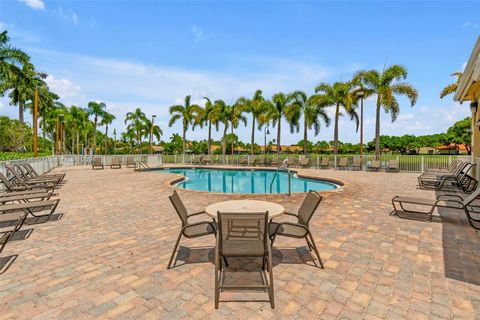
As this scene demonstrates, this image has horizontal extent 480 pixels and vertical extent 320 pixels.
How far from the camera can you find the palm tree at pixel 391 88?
18.7 meters

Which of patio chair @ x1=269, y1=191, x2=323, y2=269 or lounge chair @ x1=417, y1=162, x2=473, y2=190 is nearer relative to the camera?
patio chair @ x1=269, y1=191, x2=323, y2=269

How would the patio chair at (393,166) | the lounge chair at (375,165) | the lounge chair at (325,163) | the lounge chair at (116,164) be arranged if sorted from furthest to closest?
the lounge chair at (116,164), the lounge chair at (325,163), the lounge chair at (375,165), the patio chair at (393,166)

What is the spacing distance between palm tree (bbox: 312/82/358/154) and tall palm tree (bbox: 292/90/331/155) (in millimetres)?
1058

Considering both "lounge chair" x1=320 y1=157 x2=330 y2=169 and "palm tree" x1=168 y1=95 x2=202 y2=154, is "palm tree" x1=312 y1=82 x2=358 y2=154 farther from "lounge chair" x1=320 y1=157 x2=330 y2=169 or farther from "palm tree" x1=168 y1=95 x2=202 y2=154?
"palm tree" x1=168 y1=95 x2=202 y2=154

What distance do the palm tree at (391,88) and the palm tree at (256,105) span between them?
33.6 feet

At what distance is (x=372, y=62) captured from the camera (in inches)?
779

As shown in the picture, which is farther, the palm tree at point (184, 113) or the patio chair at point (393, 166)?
the palm tree at point (184, 113)

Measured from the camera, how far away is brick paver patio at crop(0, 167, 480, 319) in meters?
2.31

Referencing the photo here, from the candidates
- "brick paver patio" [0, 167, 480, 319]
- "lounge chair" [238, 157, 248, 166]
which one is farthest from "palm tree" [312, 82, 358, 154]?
"brick paver patio" [0, 167, 480, 319]

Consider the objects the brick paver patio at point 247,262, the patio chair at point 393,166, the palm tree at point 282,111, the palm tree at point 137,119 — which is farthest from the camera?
the palm tree at point 137,119

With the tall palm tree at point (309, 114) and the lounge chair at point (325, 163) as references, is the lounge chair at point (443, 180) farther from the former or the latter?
the tall palm tree at point (309, 114)

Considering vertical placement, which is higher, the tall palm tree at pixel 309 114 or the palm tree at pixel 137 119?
the palm tree at pixel 137 119

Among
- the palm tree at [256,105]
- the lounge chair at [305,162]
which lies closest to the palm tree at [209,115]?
the palm tree at [256,105]

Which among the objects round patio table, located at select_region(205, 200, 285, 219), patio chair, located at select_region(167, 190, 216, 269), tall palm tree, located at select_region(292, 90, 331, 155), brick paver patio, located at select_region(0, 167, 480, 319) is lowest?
brick paver patio, located at select_region(0, 167, 480, 319)
